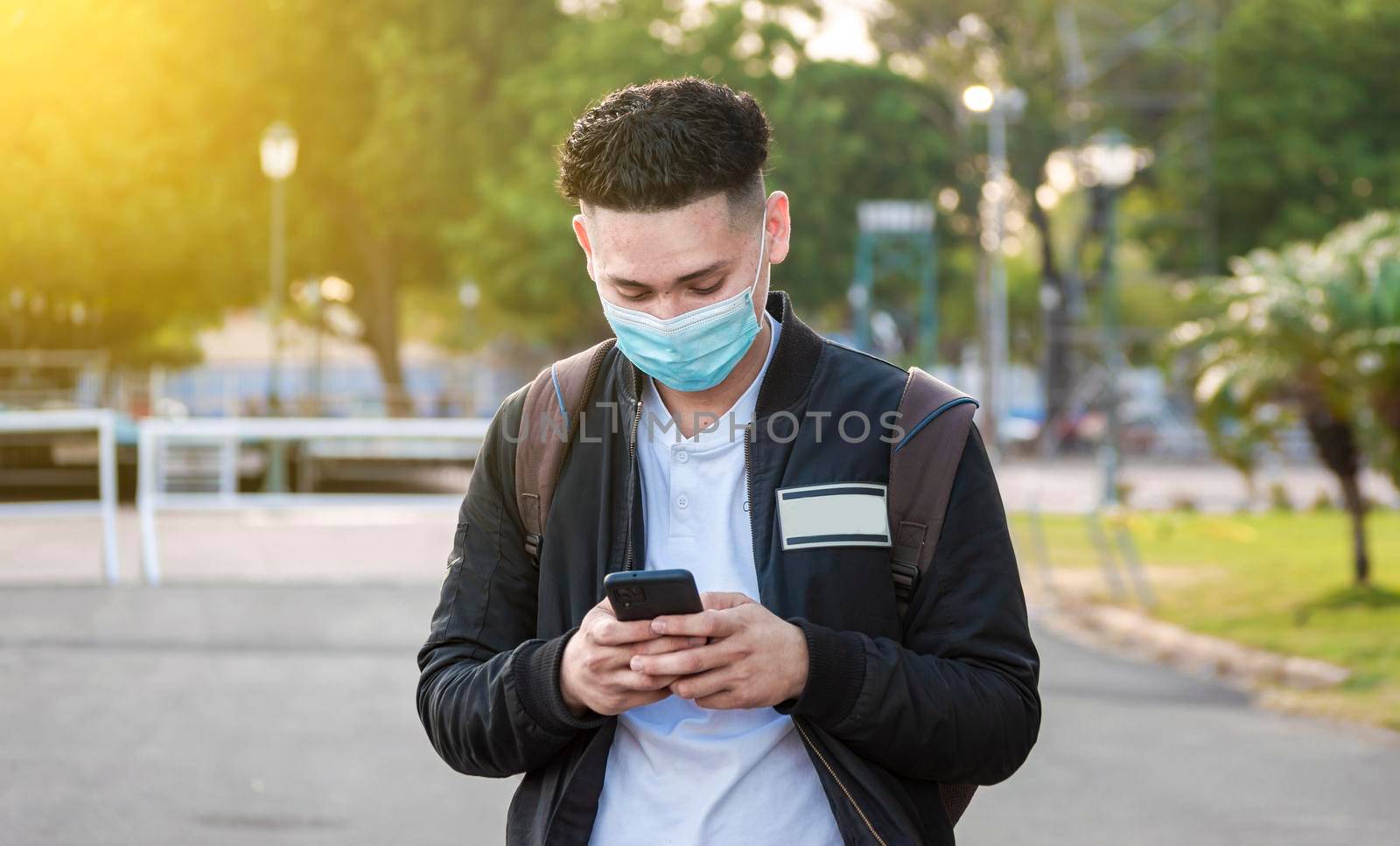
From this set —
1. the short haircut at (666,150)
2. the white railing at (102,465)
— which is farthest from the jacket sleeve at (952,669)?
the white railing at (102,465)

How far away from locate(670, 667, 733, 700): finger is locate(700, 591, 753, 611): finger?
0.28ft

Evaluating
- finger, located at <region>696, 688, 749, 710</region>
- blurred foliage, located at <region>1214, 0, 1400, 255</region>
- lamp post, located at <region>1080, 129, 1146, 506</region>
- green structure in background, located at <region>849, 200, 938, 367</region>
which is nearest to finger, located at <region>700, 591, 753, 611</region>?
finger, located at <region>696, 688, 749, 710</region>

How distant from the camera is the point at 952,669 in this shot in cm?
240

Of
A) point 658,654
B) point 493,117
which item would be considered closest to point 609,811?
point 658,654

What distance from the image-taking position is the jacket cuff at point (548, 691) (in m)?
2.38

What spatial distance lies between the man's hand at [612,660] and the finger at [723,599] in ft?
0.21

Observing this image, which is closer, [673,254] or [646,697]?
[646,697]

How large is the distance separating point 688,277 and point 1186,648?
352 inches

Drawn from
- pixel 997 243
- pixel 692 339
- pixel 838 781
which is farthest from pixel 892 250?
pixel 838 781

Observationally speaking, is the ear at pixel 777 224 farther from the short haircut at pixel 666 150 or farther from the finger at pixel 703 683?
the finger at pixel 703 683

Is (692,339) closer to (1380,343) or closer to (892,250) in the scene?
(1380,343)

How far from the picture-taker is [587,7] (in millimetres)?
36219

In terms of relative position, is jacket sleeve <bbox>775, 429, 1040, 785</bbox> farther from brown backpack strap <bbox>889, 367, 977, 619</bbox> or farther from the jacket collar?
the jacket collar

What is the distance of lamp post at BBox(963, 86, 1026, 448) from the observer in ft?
140
